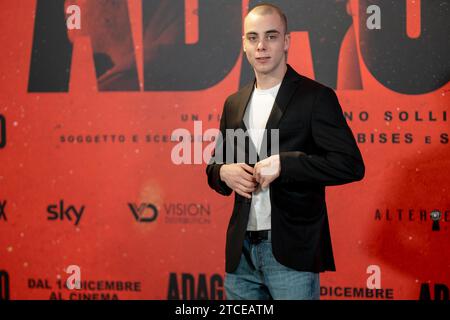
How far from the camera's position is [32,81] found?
3061mm

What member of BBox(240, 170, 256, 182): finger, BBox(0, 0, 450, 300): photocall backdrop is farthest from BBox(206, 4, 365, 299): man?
BBox(0, 0, 450, 300): photocall backdrop

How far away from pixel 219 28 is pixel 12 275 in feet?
5.98

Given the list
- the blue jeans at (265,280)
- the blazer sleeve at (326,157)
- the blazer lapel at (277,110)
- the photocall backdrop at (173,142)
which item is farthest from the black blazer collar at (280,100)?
the photocall backdrop at (173,142)

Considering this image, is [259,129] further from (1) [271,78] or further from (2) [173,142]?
(2) [173,142]

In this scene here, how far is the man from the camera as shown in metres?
1.70

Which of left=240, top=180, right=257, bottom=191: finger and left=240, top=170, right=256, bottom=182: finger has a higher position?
left=240, top=170, right=256, bottom=182: finger

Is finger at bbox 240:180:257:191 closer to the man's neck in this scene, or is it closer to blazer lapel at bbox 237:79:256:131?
blazer lapel at bbox 237:79:256:131

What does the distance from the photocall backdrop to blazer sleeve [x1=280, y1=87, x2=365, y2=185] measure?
3.65 feet

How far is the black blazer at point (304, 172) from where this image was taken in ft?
5.57


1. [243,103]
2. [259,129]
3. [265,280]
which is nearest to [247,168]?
[259,129]

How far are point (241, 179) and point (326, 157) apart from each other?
281 mm

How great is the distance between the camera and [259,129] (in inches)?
72.5

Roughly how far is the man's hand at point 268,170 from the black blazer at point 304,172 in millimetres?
16
